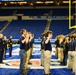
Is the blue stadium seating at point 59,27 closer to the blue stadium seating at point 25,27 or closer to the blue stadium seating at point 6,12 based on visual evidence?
the blue stadium seating at point 25,27

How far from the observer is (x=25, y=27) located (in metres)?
36.4

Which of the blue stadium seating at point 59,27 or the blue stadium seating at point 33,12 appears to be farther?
the blue stadium seating at point 33,12

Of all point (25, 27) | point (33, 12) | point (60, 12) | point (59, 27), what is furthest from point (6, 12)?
point (59, 27)

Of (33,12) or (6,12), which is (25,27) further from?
(6,12)

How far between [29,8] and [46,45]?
3251 centimetres

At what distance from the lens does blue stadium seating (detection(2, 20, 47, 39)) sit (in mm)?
34750

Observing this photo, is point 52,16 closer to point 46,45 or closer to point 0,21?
point 0,21

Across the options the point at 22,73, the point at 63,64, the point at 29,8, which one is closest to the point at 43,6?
the point at 29,8

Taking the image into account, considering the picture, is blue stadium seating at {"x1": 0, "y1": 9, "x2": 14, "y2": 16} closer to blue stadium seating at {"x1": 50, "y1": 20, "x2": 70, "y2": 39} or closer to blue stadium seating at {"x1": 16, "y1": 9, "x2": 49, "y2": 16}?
blue stadium seating at {"x1": 16, "y1": 9, "x2": 49, "y2": 16}

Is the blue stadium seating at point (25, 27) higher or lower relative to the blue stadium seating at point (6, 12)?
lower

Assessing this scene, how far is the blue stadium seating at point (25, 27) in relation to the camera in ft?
114

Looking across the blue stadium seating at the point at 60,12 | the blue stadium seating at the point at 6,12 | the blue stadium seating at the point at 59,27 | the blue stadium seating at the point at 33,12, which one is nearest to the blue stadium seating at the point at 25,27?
the blue stadium seating at the point at 59,27

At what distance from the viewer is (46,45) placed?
10172mm

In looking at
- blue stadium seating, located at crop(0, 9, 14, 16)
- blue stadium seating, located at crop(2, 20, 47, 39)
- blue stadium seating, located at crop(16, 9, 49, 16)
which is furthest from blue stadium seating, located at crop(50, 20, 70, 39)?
blue stadium seating, located at crop(0, 9, 14, 16)
